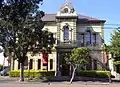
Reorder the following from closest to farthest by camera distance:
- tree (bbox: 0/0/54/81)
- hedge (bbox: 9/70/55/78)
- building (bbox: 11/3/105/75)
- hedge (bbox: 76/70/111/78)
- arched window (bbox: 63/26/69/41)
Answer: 1. tree (bbox: 0/0/54/81)
2. hedge (bbox: 76/70/111/78)
3. hedge (bbox: 9/70/55/78)
4. building (bbox: 11/3/105/75)
5. arched window (bbox: 63/26/69/41)

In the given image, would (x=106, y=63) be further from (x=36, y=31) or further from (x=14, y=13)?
(x=14, y=13)

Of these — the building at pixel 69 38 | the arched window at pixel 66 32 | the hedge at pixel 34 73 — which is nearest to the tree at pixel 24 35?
the hedge at pixel 34 73

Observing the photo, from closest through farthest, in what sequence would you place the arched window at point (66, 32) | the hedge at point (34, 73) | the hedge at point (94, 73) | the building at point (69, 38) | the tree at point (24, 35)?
the tree at point (24, 35) < the hedge at point (94, 73) < the hedge at point (34, 73) < the building at point (69, 38) < the arched window at point (66, 32)

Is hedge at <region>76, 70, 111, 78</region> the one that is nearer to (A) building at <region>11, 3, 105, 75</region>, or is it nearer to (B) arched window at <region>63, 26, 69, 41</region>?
(A) building at <region>11, 3, 105, 75</region>

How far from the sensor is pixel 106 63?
47844 mm

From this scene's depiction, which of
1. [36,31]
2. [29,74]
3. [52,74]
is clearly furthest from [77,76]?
[36,31]

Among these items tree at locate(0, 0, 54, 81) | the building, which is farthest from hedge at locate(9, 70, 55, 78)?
tree at locate(0, 0, 54, 81)

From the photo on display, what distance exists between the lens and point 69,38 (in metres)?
48.1

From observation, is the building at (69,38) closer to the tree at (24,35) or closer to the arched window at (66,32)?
the arched window at (66,32)

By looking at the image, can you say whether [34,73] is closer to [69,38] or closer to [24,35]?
[69,38]

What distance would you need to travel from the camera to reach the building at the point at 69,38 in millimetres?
47625

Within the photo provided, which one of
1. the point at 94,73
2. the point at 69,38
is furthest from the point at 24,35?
the point at 94,73

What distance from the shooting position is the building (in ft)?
156

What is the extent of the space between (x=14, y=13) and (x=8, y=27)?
17.8 meters
